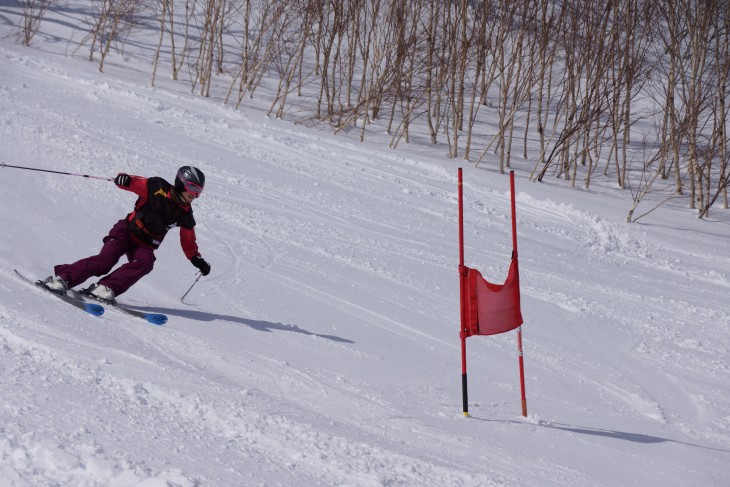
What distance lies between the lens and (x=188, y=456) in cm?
350

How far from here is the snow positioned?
12.6 feet

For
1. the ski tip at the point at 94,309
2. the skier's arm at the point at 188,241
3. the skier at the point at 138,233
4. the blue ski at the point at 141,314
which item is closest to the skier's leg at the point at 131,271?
the skier at the point at 138,233

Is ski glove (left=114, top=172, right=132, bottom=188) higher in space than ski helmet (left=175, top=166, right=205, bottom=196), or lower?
lower

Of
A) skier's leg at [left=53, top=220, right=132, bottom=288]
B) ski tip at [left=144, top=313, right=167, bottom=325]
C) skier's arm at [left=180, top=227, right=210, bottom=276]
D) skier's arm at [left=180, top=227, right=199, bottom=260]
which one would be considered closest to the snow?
ski tip at [left=144, top=313, right=167, bottom=325]

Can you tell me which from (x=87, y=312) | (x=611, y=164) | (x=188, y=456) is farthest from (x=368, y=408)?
(x=611, y=164)

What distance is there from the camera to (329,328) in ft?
22.6

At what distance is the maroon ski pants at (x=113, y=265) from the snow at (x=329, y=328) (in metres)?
0.33

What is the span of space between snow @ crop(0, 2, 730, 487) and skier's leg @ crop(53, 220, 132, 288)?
0.29 m

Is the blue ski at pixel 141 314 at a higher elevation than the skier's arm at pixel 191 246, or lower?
lower

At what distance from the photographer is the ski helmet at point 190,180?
6.07 m

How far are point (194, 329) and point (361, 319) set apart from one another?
1.97m

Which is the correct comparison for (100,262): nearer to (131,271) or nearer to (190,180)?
(131,271)

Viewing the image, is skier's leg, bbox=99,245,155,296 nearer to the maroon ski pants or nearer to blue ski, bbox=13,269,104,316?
the maroon ski pants

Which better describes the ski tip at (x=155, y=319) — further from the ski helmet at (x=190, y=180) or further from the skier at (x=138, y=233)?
the ski helmet at (x=190, y=180)
